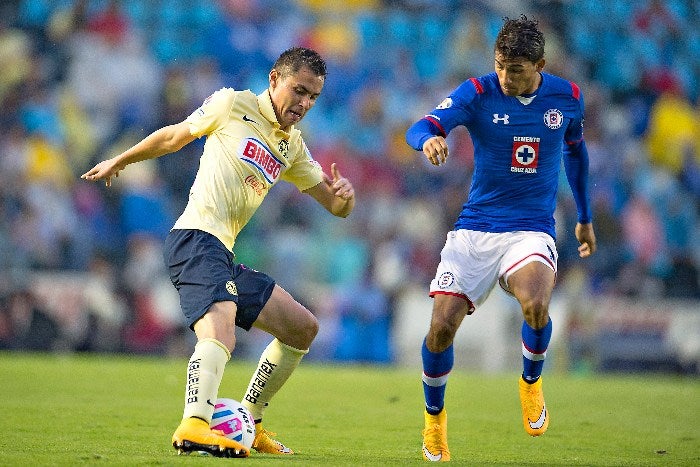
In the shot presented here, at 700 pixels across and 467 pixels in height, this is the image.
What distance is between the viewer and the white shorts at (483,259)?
6.98 m

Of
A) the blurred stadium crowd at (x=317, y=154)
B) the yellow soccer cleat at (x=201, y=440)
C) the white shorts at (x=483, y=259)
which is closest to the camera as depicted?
the yellow soccer cleat at (x=201, y=440)

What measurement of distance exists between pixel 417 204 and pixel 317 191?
1070 cm

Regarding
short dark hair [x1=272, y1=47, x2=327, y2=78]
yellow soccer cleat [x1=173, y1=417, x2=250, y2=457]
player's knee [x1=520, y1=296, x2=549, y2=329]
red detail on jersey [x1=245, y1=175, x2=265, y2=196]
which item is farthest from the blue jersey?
yellow soccer cleat [x1=173, y1=417, x2=250, y2=457]

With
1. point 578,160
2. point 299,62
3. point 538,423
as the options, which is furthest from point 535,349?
point 299,62

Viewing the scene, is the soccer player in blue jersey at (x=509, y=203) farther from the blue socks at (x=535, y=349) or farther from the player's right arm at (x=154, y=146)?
the player's right arm at (x=154, y=146)

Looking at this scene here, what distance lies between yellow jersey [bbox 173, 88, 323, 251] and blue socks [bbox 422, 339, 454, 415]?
1.54 m

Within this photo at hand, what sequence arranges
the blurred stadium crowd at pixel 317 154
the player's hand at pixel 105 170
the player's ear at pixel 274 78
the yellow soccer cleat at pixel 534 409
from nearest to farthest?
1. the player's hand at pixel 105 170
2. the player's ear at pixel 274 78
3. the yellow soccer cleat at pixel 534 409
4. the blurred stadium crowd at pixel 317 154

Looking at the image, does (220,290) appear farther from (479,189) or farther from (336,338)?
(336,338)

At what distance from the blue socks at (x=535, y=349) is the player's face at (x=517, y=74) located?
154 centimetres

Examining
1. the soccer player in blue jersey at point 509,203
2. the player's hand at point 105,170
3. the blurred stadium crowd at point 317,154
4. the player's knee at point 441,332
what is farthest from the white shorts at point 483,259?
the blurred stadium crowd at point 317,154

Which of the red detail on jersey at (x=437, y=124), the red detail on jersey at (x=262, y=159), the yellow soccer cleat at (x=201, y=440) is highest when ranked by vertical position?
the red detail on jersey at (x=437, y=124)

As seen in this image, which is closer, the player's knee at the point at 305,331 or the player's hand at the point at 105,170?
the player's hand at the point at 105,170

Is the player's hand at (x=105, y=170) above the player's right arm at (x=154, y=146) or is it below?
below

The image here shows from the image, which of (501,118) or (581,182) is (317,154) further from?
(501,118)
